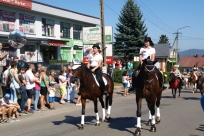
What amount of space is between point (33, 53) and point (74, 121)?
24571mm

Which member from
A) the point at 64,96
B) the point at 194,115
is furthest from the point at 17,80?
the point at 194,115

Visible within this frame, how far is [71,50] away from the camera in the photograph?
137ft

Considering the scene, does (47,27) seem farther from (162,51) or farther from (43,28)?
(162,51)

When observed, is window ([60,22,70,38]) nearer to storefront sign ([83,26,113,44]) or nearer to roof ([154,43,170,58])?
storefront sign ([83,26,113,44])

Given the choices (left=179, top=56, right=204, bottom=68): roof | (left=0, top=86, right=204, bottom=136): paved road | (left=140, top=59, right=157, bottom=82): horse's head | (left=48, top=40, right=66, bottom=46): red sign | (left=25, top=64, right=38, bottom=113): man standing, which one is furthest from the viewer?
(left=179, top=56, right=204, bottom=68): roof

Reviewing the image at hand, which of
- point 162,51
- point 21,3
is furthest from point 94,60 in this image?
point 162,51

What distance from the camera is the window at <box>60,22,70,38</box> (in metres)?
40.1

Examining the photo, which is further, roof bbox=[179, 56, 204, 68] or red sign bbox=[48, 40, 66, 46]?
roof bbox=[179, 56, 204, 68]

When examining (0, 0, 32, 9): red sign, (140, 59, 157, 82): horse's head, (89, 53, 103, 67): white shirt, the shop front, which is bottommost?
(140, 59, 157, 82): horse's head

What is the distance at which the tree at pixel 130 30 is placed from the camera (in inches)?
2077

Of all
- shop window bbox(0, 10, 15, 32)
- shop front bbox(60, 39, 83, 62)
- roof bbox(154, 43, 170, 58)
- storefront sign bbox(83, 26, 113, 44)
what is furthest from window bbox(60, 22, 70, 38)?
roof bbox(154, 43, 170, 58)

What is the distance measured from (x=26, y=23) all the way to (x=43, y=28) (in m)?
3.10

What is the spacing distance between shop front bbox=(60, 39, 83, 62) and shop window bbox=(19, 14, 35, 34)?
20.0 ft

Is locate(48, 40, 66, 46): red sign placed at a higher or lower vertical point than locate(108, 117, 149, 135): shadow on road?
higher
